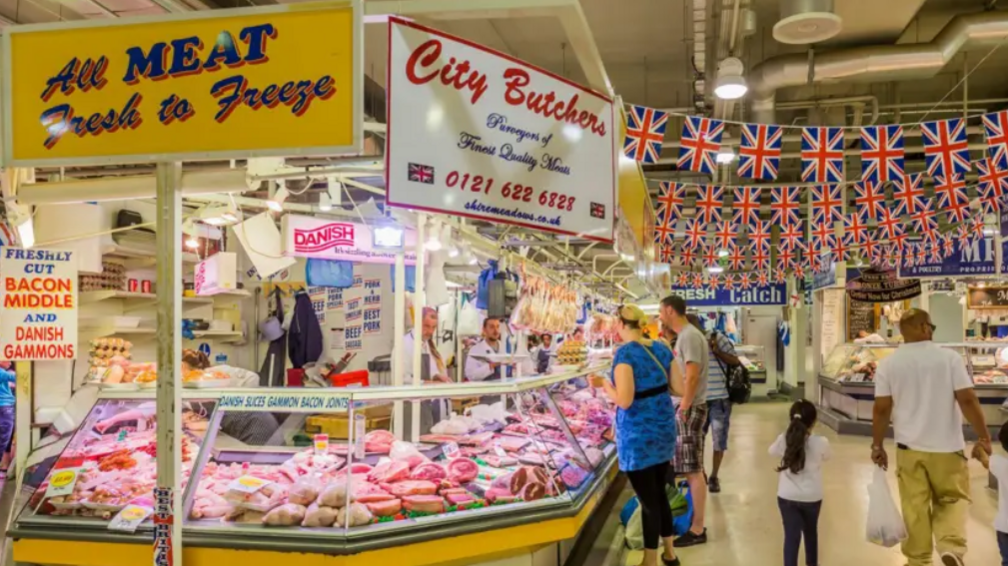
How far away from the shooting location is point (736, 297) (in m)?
24.6

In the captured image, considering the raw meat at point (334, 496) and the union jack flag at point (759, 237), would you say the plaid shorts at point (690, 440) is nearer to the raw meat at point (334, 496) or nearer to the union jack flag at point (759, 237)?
the raw meat at point (334, 496)

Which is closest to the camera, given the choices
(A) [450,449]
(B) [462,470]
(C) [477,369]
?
(B) [462,470]

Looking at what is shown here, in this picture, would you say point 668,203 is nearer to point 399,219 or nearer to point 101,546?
point 399,219

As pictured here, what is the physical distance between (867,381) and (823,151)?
225 inches

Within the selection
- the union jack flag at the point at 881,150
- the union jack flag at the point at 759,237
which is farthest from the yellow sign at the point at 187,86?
the union jack flag at the point at 759,237

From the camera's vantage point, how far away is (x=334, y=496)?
4121 mm

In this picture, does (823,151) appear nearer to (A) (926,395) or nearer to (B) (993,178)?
(B) (993,178)

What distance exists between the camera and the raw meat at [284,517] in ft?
13.2

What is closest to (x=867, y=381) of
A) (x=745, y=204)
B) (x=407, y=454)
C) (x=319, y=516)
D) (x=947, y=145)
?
(x=745, y=204)

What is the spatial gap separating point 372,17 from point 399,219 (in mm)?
3620

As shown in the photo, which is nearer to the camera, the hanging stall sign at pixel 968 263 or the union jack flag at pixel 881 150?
the union jack flag at pixel 881 150

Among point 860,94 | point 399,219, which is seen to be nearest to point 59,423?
point 399,219

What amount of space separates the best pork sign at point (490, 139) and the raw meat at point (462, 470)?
1.82 meters

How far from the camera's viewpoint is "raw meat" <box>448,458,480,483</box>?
15.5ft
